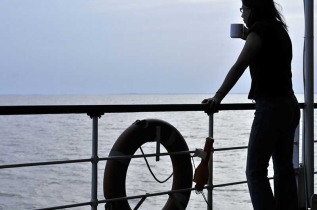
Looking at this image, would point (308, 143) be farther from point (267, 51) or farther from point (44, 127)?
point (44, 127)

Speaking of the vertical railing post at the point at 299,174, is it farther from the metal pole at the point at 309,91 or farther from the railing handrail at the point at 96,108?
the railing handrail at the point at 96,108

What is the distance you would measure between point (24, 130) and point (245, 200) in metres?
28.1

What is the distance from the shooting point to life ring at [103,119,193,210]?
260 centimetres

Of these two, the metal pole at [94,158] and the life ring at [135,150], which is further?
the life ring at [135,150]

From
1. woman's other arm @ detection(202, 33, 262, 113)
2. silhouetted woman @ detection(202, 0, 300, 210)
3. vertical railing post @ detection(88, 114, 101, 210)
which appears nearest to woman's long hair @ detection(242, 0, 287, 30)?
silhouetted woman @ detection(202, 0, 300, 210)

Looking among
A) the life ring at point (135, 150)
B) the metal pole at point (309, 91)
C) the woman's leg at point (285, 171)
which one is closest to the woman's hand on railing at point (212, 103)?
the woman's leg at point (285, 171)

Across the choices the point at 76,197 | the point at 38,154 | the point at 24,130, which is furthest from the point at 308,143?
the point at 24,130

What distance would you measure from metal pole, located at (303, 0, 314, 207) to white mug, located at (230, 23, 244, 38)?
0.47 metres

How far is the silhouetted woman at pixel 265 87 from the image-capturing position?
221 cm

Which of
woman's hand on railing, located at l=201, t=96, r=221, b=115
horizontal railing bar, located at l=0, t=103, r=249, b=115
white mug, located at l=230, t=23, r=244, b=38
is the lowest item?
horizontal railing bar, located at l=0, t=103, r=249, b=115

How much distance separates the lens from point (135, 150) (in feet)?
8.78

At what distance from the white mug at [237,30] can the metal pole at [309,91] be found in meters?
0.47

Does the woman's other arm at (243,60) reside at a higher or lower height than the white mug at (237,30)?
lower

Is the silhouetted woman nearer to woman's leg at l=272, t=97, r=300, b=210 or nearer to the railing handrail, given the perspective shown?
woman's leg at l=272, t=97, r=300, b=210
